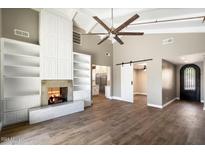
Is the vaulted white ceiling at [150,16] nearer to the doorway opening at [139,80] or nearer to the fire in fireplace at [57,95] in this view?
the fire in fireplace at [57,95]

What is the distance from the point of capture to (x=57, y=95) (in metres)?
5.04

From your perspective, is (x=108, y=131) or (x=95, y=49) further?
(x=95, y=49)

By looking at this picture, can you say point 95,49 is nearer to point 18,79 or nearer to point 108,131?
point 18,79

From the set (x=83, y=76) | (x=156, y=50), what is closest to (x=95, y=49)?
(x=83, y=76)

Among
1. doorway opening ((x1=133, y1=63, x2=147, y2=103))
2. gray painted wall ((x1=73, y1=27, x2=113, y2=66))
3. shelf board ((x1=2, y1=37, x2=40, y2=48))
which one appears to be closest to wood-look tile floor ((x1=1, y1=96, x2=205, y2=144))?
shelf board ((x1=2, y1=37, x2=40, y2=48))

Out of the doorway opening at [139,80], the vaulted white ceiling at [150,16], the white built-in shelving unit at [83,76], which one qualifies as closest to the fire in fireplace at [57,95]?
the white built-in shelving unit at [83,76]

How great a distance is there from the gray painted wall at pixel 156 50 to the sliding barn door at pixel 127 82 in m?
0.49

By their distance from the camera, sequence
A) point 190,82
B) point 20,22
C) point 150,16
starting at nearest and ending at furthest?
point 20,22 → point 150,16 → point 190,82

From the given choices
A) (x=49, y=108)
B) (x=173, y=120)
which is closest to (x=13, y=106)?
(x=49, y=108)

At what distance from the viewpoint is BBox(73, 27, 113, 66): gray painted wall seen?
602 centimetres

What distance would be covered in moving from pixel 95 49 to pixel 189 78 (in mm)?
5646

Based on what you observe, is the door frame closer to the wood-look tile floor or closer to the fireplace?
the wood-look tile floor

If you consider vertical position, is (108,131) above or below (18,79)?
below
